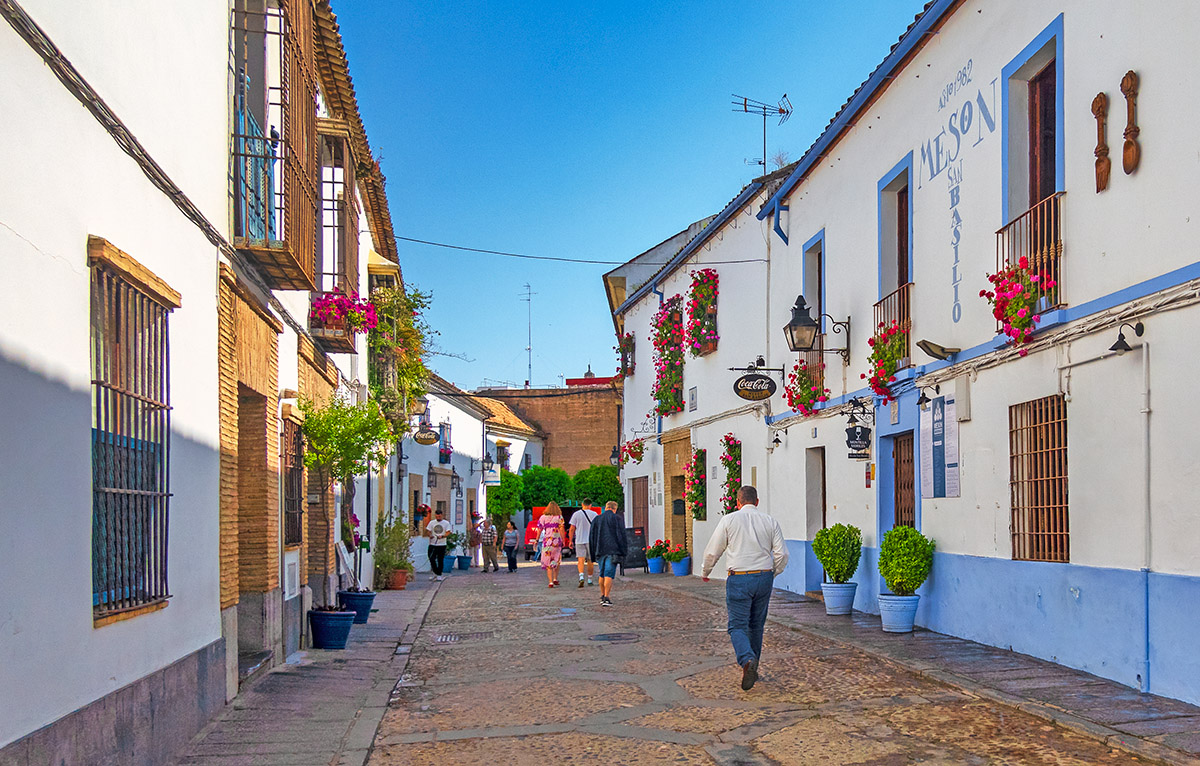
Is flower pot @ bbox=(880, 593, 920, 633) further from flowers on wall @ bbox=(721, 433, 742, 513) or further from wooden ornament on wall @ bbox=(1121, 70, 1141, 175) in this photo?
flowers on wall @ bbox=(721, 433, 742, 513)

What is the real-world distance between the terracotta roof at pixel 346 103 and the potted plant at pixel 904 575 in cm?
787

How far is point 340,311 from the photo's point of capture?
12047mm

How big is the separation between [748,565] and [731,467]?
11151mm

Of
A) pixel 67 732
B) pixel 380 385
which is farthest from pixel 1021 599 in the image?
pixel 380 385

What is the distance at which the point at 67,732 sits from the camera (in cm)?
473

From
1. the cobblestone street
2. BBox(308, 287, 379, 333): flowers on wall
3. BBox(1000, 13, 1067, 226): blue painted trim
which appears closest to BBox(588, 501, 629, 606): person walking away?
the cobblestone street

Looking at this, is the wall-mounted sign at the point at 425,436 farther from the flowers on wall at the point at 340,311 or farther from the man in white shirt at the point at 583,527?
the flowers on wall at the point at 340,311

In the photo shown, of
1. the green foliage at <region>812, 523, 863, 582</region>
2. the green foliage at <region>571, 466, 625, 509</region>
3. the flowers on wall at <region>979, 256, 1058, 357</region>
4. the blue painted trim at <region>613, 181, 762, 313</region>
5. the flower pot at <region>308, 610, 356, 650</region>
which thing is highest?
the blue painted trim at <region>613, 181, 762, 313</region>

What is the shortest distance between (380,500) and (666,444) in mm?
7311

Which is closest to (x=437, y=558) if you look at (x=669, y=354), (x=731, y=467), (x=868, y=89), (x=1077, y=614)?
(x=669, y=354)

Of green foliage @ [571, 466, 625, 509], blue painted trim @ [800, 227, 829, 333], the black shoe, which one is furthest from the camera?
green foliage @ [571, 466, 625, 509]

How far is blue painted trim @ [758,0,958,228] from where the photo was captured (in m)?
11.4

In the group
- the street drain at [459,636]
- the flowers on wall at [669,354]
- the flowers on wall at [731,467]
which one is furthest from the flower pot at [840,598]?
the flowers on wall at [669,354]

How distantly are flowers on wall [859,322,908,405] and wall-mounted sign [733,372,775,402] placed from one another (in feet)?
12.2
